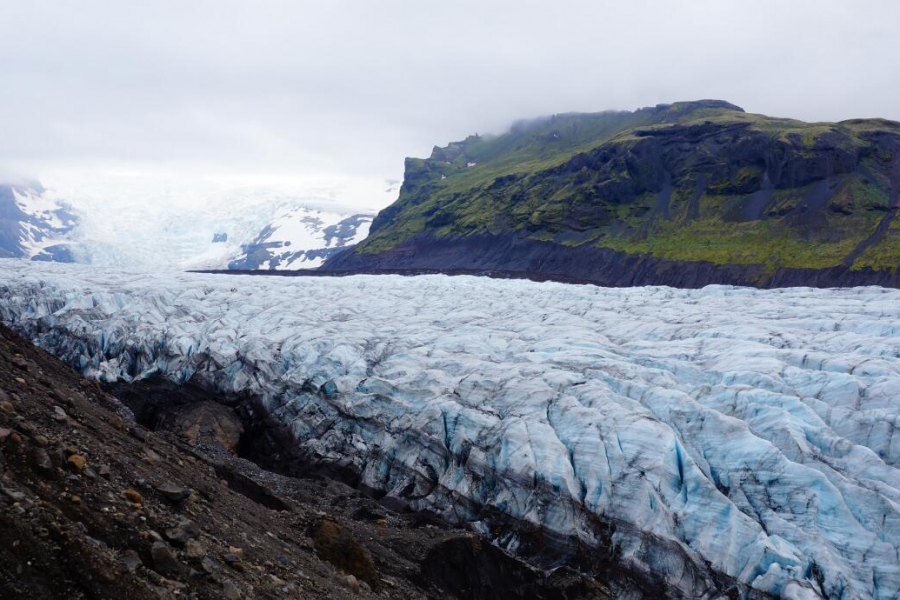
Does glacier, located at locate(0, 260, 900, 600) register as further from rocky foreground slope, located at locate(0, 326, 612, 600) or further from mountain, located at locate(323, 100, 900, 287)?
mountain, located at locate(323, 100, 900, 287)

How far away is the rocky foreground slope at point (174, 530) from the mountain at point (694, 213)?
7338 centimetres

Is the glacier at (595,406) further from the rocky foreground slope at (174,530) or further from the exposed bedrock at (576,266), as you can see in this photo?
the exposed bedrock at (576,266)

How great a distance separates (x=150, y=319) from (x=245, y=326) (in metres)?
5.12

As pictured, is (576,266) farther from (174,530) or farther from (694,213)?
(174,530)

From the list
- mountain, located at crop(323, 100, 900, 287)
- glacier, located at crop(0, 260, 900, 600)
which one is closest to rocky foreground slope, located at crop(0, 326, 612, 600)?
glacier, located at crop(0, 260, 900, 600)

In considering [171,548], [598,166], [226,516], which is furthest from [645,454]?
[598,166]

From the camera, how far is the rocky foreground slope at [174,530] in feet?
24.9

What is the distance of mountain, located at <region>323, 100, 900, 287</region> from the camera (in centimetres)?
8381

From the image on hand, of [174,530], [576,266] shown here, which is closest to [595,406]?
[174,530]

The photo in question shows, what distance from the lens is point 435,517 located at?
21.0m

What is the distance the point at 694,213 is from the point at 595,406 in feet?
298

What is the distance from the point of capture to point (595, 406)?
72.3 ft

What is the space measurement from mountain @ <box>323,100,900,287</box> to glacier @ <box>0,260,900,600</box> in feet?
171

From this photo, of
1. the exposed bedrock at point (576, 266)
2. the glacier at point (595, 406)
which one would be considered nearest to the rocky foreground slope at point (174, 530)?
the glacier at point (595, 406)
